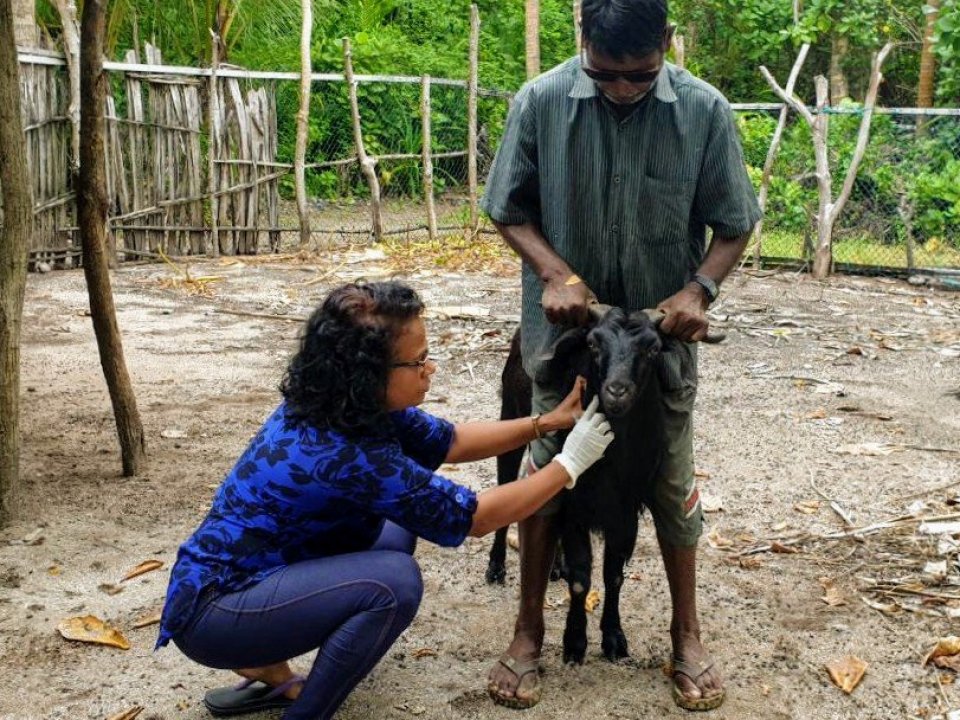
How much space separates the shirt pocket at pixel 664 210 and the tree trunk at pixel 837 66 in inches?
738

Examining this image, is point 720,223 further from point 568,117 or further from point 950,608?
point 950,608

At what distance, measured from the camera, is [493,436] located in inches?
148

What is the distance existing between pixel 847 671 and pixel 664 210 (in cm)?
180

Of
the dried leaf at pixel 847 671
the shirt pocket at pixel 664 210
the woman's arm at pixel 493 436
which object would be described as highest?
the shirt pocket at pixel 664 210

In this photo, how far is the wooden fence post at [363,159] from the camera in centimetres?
1445

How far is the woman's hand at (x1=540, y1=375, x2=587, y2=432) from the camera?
3.63 meters

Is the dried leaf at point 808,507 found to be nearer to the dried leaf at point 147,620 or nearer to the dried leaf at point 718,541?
the dried leaf at point 718,541

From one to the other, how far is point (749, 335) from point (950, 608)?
5.56 meters

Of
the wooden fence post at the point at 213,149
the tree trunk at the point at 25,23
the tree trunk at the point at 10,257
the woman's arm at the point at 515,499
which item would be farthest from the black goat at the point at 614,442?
the wooden fence post at the point at 213,149

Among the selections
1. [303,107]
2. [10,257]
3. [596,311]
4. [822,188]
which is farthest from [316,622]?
[303,107]

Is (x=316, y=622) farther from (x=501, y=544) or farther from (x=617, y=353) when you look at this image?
(x=501, y=544)

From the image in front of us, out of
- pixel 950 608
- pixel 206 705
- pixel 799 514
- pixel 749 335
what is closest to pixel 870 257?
pixel 749 335

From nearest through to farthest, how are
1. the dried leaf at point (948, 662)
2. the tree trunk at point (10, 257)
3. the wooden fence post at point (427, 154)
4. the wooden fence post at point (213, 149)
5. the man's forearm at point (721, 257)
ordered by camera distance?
Answer: the man's forearm at point (721, 257), the dried leaf at point (948, 662), the tree trunk at point (10, 257), the wooden fence post at point (213, 149), the wooden fence post at point (427, 154)

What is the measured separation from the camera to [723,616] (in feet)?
14.4
